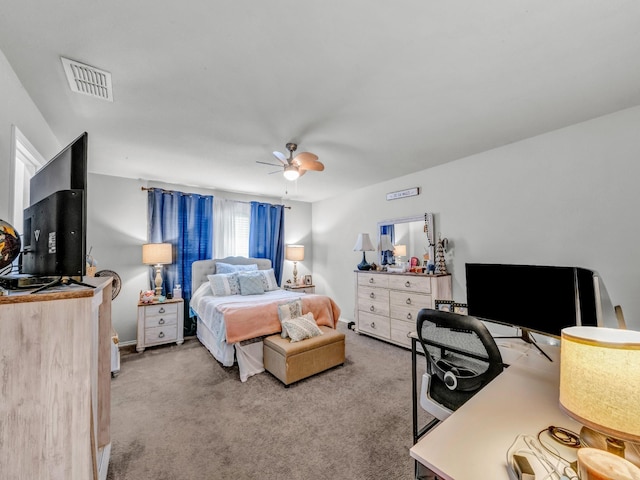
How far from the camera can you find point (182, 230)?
14.0 ft

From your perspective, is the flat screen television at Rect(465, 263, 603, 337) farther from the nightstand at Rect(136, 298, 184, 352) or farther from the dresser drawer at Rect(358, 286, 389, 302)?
the nightstand at Rect(136, 298, 184, 352)

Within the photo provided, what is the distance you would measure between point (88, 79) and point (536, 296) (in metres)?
3.12

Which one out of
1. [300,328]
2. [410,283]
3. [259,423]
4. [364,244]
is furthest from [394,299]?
[259,423]

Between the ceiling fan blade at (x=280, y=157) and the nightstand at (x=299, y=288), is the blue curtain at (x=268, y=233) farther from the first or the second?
the ceiling fan blade at (x=280, y=157)

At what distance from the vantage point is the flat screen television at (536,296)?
1.43 m

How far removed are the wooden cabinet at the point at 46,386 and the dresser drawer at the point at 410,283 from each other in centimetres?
321

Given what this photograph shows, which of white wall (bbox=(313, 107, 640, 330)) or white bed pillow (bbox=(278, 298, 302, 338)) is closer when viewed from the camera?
white wall (bbox=(313, 107, 640, 330))

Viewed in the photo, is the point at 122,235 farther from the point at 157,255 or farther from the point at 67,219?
the point at 67,219

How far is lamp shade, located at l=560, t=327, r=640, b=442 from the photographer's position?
0.63 m

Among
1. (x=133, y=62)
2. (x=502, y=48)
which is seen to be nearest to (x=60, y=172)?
(x=133, y=62)

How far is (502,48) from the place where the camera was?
1.52 m

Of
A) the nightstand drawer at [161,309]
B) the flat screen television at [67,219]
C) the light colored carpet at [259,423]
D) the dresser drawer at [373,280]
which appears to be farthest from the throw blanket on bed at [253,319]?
the flat screen television at [67,219]

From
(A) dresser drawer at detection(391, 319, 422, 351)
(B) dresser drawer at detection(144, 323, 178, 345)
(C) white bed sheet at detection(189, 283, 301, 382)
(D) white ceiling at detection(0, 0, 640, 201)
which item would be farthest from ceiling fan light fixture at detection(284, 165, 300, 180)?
(B) dresser drawer at detection(144, 323, 178, 345)

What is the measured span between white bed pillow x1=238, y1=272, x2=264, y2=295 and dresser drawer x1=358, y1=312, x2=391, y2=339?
→ 163cm
